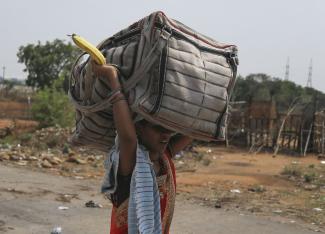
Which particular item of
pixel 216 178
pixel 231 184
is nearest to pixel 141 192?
pixel 231 184

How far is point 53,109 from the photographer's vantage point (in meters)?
19.9

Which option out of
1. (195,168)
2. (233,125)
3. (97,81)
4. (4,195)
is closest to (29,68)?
(233,125)

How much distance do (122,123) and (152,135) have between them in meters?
0.20

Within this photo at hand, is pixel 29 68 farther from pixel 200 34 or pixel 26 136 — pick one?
pixel 200 34

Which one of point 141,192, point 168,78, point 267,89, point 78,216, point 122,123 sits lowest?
point 78,216

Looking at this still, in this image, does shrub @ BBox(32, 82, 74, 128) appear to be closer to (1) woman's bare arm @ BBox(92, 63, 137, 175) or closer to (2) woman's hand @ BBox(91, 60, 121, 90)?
(1) woman's bare arm @ BBox(92, 63, 137, 175)

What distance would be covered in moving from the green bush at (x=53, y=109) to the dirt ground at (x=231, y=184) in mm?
4818

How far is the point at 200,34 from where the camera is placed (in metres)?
1.99

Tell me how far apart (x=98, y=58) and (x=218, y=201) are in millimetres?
6419

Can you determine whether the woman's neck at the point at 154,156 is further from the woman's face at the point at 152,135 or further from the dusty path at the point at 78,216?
the dusty path at the point at 78,216

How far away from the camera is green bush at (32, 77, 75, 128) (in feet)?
63.9

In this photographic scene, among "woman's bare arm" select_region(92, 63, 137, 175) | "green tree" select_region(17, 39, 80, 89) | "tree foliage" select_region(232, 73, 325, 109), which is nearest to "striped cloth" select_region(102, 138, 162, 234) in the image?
"woman's bare arm" select_region(92, 63, 137, 175)

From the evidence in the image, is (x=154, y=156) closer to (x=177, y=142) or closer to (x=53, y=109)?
(x=177, y=142)

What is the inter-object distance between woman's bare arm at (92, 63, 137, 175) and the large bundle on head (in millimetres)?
40
